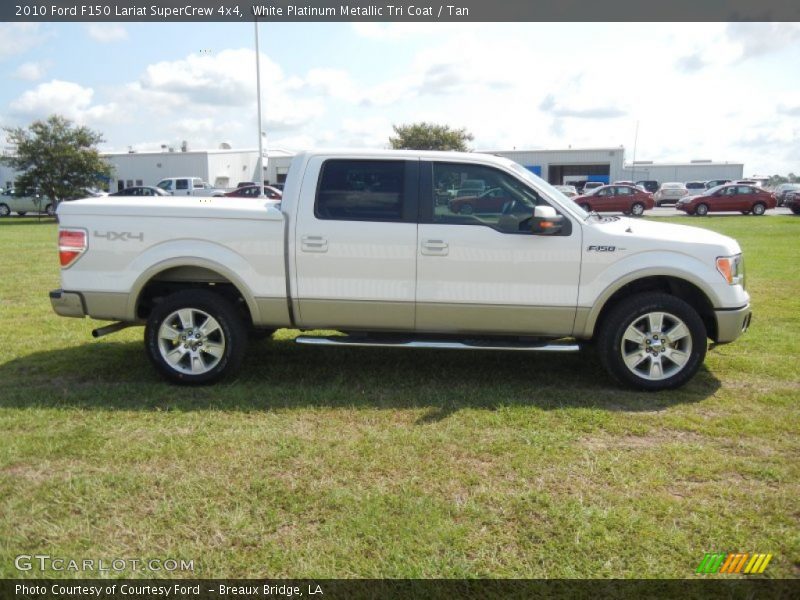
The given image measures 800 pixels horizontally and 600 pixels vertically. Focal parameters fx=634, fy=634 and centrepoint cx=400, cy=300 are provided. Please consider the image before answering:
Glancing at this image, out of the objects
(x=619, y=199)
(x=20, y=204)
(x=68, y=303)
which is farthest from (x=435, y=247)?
(x=20, y=204)

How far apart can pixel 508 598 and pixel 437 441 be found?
5.00 ft

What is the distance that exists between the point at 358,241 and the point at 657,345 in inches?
99.9

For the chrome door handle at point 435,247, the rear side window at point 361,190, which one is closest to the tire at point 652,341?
the chrome door handle at point 435,247

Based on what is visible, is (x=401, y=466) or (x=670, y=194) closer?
(x=401, y=466)

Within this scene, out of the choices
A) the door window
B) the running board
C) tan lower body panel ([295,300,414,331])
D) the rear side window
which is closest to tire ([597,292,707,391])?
the running board

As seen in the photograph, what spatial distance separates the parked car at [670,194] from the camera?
40.3m

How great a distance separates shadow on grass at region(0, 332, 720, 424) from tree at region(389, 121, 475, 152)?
149 ft

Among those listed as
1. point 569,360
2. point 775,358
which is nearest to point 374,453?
point 569,360

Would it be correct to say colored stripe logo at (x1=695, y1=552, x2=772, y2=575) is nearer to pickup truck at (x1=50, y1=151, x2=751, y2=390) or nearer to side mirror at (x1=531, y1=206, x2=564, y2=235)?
pickup truck at (x1=50, y1=151, x2=751, y2=390)

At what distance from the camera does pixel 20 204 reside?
118 ft

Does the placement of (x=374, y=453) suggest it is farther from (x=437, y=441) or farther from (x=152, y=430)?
(x=152, y=430)

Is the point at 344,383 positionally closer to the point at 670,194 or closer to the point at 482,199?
the point at 482,199

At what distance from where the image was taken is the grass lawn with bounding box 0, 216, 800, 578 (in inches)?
119

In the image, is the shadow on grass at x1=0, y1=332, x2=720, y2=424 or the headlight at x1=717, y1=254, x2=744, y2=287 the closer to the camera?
the shadow on grass at x1=0, y1=332, x2=720, y2=424
